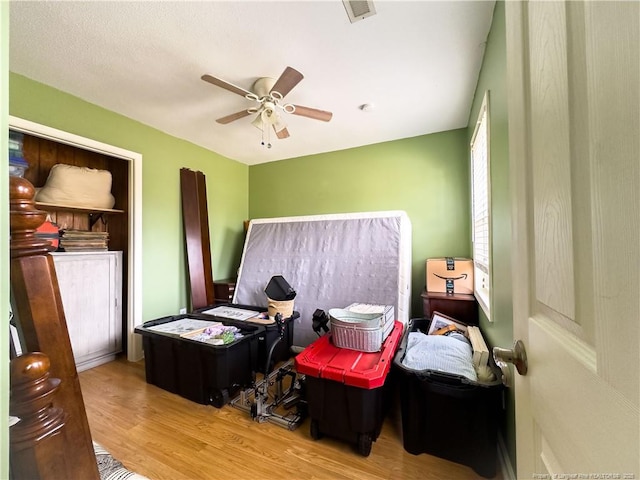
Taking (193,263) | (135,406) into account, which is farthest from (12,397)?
(193,263)

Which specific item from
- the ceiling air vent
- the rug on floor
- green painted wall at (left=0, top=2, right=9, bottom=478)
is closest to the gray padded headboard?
the ceiling air vent

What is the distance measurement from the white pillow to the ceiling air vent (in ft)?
8.95

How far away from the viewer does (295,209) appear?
3867mm

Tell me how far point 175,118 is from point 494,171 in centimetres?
292

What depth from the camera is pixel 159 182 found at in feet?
9.64

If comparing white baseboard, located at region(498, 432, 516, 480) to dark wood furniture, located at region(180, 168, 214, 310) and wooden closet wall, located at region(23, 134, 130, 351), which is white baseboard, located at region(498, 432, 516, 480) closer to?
dark wood furniture, located at region(180, 168, 214, 310)

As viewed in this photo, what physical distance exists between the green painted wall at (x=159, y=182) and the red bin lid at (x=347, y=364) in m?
2.13

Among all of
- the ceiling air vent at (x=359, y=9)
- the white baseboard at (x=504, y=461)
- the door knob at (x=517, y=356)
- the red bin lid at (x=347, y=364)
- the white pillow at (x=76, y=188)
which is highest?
the ceiling air vent at (x=359, y=9)

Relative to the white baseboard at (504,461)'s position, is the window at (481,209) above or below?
above

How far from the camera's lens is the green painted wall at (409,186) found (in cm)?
294

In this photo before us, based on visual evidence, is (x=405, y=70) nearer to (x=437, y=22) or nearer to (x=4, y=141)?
(x=437, y=22)

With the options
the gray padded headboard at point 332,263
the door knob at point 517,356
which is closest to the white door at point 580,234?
the door knob at point 517,356

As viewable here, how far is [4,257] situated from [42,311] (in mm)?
325

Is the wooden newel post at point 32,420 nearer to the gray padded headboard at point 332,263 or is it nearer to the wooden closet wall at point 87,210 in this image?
the gray padded headboard at point 332,263
